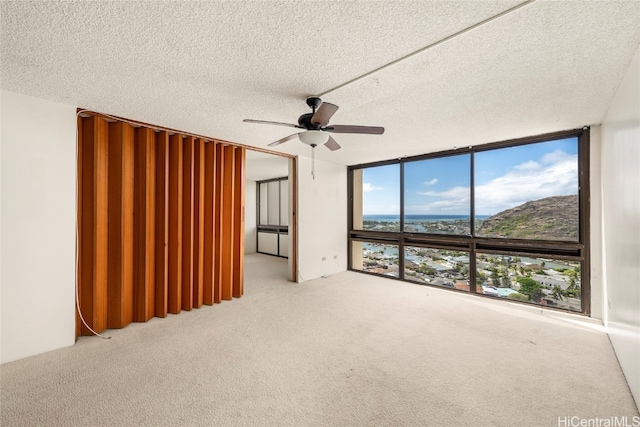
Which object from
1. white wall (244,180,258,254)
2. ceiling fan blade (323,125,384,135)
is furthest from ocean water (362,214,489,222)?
white wall (244,180,258,254)

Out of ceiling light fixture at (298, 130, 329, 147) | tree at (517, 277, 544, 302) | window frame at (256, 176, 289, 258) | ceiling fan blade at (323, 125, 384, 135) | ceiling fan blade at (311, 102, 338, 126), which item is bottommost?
tree at (517, 277, 544, 302)

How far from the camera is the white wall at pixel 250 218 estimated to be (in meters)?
8.22

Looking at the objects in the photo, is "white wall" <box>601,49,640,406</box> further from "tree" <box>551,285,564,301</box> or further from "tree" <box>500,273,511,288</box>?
"tree" <box>500,273,511,288</box>

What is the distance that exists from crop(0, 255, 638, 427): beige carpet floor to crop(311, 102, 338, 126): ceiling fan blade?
7.00 ft

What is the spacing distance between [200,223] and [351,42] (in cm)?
297

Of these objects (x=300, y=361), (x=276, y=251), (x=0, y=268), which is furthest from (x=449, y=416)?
(x=276, y=251)

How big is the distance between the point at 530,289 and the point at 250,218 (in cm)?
713

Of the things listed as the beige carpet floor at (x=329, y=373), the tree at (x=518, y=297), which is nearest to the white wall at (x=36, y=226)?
the beige carpet floor at (x=329, y=373)

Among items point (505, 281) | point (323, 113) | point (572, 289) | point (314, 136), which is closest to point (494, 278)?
point (505, 281)

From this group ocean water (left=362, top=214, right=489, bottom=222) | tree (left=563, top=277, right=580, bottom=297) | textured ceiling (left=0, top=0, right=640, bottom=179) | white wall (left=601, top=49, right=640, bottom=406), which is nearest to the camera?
textured ceiling (left=0, top=0, right=640, bottom=179)

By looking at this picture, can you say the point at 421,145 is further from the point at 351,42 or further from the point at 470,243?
the point at 351,42

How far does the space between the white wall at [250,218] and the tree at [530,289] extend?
691cm

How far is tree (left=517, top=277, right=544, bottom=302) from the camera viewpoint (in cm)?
365

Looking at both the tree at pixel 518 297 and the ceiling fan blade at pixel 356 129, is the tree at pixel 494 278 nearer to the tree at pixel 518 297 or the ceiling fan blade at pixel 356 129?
the tree at pixel 518 297
